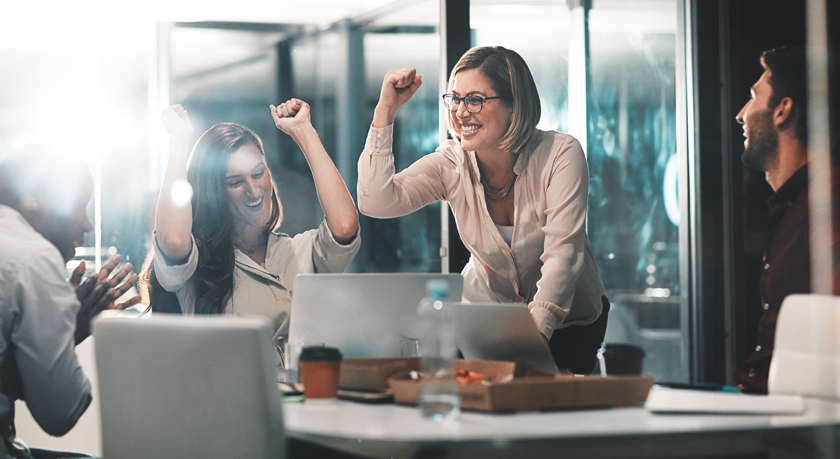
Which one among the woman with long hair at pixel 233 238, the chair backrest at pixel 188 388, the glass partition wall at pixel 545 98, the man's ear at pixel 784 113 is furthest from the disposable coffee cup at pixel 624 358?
the glass partition wall at pixel 545 98

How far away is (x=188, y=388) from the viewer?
1073 mm

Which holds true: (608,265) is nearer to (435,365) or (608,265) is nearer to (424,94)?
(424,94)

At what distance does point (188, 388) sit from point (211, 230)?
5.55 feet

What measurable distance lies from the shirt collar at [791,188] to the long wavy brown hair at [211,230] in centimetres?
189

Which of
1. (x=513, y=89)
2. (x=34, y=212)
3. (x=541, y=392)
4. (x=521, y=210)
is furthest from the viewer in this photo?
(x=513, y=89)

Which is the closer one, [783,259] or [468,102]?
[783,259]

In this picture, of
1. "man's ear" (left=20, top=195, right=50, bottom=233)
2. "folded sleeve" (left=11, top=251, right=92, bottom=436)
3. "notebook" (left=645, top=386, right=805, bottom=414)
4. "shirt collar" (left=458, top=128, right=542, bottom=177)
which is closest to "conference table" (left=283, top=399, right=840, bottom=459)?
"notebook" (left=645, top=386, right=805, bottom=414)

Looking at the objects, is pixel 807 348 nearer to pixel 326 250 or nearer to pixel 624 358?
pixel 624 358

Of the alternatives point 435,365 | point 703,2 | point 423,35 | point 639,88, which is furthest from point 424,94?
point 435,365

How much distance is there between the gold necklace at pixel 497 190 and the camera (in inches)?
104

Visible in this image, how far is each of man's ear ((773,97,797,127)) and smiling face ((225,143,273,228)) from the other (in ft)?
6.59

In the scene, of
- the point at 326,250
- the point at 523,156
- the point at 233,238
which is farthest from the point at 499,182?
the point at 233,238

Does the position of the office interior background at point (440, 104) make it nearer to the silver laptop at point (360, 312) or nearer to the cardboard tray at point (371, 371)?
the silver laptop at point (360, 312)

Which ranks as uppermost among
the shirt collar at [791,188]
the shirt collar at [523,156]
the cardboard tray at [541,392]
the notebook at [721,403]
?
the shirt collar at [523,156]
